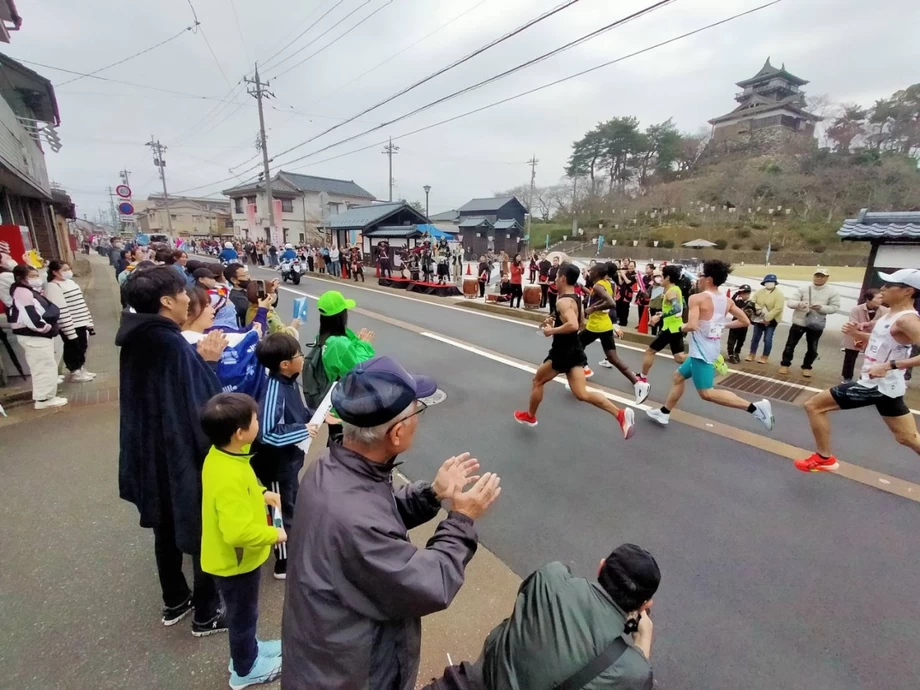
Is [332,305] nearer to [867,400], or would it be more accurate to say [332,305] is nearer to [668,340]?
[867,400]

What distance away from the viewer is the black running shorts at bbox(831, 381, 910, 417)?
3495 mm

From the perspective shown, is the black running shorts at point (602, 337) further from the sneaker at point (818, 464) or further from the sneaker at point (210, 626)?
the sneaker at point (210, 626)

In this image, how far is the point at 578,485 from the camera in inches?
147

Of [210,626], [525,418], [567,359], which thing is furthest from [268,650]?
[567,359]

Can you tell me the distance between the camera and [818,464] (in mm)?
3865

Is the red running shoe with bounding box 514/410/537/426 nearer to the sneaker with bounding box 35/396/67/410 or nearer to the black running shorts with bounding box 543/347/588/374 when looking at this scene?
the black running shorts with bounding box 543/347/588/374

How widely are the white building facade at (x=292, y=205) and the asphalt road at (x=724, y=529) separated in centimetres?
3625

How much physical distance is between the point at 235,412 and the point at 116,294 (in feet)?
51.5

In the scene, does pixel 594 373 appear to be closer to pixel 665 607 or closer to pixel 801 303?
pixel 801 303

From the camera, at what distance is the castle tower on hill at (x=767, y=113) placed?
42969 millimetres

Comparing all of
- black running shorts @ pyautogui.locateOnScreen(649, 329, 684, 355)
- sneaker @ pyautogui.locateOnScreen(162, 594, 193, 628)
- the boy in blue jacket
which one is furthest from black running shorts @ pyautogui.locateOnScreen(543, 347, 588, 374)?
sneaker @ pyautogui.locateOnScreen(162, 594, 193, 628)

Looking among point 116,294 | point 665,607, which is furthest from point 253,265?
point 665,607

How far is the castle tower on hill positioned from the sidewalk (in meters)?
52.3

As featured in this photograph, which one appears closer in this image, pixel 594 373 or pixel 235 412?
pixel 235 412
